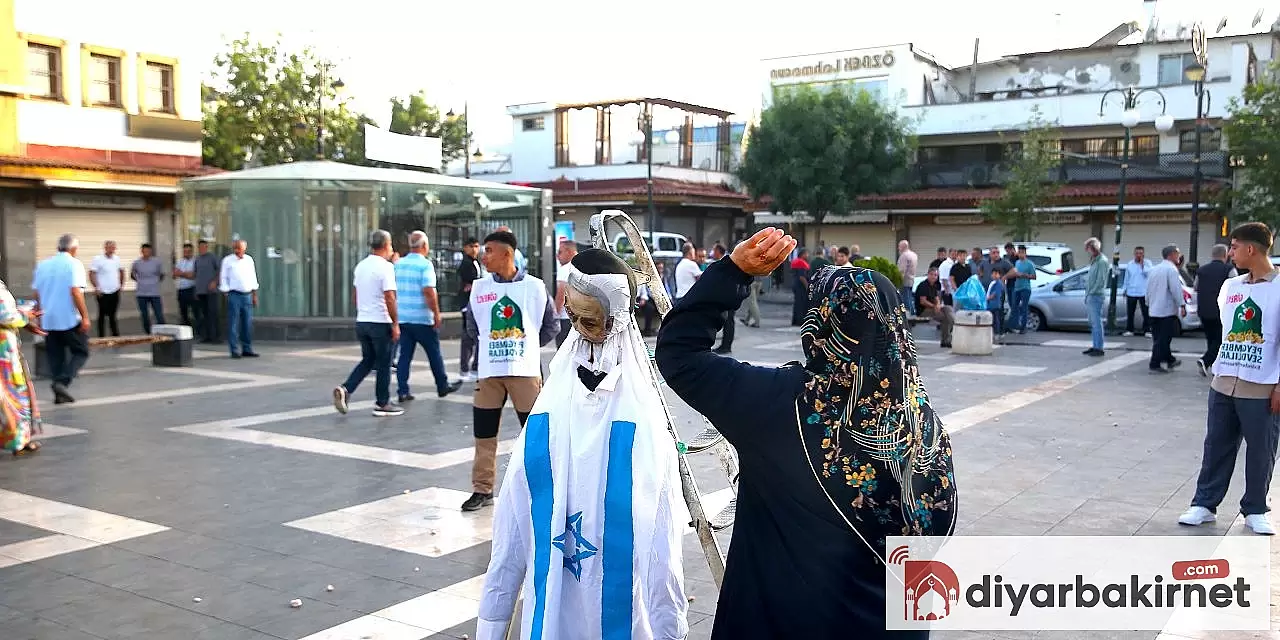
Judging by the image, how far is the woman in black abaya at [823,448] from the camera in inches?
89.4

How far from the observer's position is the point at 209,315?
1744 cm

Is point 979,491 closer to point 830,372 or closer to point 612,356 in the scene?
point 612,356

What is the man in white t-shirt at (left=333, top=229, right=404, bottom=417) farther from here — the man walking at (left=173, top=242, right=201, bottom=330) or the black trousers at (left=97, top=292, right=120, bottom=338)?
the black trousers at (left=97, top=292, right=120, bottom=338)

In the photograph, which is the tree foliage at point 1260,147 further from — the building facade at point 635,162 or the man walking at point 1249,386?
the man walking at point 1249,386

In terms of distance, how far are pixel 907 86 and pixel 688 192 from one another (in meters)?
10.2

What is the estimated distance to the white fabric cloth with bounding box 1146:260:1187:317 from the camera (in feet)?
44.2

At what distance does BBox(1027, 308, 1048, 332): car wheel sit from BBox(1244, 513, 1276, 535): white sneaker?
15145 mm

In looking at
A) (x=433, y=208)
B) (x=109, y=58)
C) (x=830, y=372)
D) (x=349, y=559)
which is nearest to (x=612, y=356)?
(x=830, y=372)

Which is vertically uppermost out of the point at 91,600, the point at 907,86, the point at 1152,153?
the point at 907,86

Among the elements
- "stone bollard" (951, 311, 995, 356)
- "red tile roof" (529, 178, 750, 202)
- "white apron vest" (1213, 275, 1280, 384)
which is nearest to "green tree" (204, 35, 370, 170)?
"red tile roof" (529, 178, 750, 202)

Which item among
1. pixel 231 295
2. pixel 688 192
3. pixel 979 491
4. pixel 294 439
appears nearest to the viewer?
pixel 979 491

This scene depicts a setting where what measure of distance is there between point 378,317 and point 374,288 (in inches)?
11.6

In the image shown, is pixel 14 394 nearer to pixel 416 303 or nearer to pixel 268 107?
pixel 416 303

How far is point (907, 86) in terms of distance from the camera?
41.4 m
